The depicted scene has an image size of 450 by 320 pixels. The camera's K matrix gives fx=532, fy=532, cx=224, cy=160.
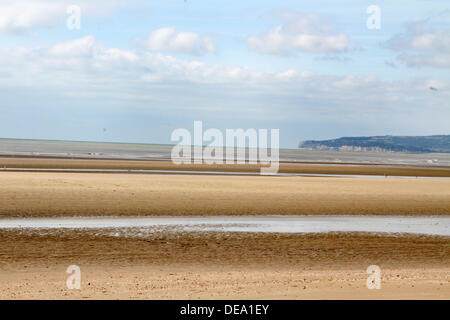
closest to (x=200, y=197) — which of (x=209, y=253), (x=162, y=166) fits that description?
(x=209, y=253)

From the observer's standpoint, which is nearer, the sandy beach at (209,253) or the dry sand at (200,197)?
the sandy beach at (209,253)

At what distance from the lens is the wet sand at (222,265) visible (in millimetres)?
10238

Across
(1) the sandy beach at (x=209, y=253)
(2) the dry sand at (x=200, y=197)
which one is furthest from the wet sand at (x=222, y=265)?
(2) the dry sand at (x=200, y=197)

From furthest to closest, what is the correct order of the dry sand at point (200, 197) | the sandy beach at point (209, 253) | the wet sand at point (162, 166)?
the wet sand at point (162, 166) < the dry sand at point (200, 197) < the sandy beach at point (209, 253)

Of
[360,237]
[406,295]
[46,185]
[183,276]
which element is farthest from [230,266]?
[46,185]

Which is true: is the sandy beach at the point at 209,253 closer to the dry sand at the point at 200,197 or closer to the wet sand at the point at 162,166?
the dry sand at the point at 200,197

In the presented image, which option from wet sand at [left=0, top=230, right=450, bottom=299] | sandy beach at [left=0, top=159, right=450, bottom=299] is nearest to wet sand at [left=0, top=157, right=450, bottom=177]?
sandy beach at [left=0, top=159, right=450, bottom=299]

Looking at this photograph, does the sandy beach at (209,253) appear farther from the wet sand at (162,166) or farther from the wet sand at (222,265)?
the wet sand at (162,166)

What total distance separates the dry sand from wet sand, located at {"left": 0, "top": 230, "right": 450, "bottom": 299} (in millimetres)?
5843

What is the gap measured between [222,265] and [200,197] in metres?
Answer: 14.3

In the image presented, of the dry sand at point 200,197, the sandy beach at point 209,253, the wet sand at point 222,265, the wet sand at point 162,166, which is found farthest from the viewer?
the wet sand at point 162,166

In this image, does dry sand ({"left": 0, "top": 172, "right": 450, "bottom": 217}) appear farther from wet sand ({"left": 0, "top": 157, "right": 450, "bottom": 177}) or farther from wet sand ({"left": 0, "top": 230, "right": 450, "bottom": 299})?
wet sand ({"left": 0, "top": 157, "right": 450, "bottom": 177})

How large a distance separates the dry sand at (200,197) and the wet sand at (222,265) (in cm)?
584

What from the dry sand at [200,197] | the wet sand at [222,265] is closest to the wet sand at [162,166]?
the dry sand at [200,197]
